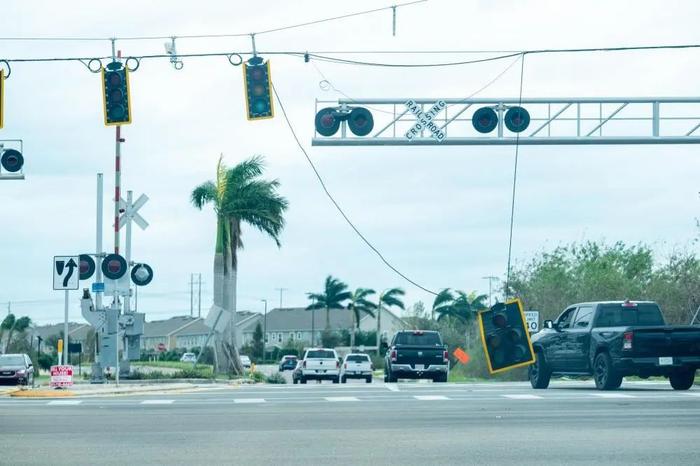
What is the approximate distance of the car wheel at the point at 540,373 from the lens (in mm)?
28781

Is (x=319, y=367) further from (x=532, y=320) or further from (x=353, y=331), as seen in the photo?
(x=353, y=331)

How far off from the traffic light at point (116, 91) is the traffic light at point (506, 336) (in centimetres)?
830

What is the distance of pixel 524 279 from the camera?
5112 cm

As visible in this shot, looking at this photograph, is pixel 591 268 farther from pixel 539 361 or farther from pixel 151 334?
pixel 151 334

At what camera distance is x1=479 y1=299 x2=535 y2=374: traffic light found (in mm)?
25781

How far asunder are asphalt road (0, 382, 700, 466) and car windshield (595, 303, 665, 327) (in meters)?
2.51

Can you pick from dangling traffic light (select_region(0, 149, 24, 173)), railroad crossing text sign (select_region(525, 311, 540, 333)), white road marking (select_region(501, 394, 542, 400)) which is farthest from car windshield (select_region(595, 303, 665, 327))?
railroad crossing text sign (select_region(525, 311, 540, 333))

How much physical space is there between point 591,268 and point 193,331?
103 meters

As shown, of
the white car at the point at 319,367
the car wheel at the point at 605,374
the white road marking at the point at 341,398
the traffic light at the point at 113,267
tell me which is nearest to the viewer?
the white road marking at the point at 341,398

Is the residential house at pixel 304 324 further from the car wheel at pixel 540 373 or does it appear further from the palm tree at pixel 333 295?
the car wheel at pixel 540 373

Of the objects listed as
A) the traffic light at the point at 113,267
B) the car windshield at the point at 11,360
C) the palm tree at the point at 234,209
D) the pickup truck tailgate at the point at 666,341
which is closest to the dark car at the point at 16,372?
the car windshield at the point at 11,360

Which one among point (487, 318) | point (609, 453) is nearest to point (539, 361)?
point (487, 318)

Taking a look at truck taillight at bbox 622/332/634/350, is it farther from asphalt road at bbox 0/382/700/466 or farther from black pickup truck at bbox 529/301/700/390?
asphalt road at bbox 0/382/700/466

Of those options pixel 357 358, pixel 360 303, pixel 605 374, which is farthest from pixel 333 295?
pixel 605 374
